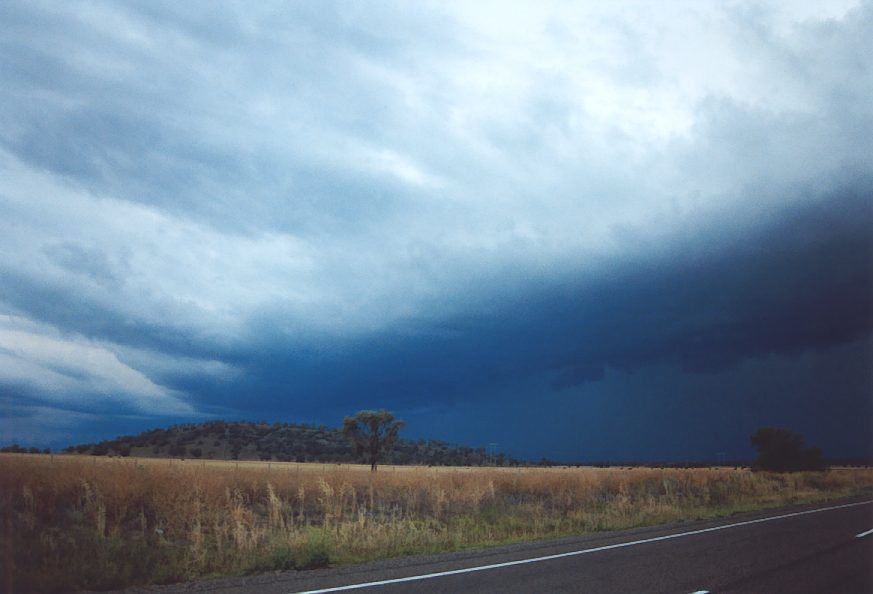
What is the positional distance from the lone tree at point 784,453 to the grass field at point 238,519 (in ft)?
205

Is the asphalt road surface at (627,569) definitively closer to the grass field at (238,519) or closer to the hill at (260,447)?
the grass field at (238,519)

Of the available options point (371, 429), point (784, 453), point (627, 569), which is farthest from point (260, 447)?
point (627, 569)

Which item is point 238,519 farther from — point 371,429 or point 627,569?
point 371,429

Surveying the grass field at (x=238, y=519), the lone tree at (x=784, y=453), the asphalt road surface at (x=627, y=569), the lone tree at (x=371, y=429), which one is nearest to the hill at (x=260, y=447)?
the lone tree at (x=371, y=429)

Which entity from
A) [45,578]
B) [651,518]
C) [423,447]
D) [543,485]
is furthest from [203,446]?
[45,578]

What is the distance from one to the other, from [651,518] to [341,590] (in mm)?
15702

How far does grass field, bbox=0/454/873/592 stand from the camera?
10289 mm

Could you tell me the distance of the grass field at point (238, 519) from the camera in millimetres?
10289

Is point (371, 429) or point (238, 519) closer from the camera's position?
point (238, 519)

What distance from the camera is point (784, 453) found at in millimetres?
79438

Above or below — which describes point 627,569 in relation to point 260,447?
below

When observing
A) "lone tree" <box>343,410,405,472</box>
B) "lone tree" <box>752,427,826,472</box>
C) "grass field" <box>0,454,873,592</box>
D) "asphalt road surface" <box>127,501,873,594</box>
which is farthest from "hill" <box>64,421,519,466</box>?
"asphalt road surface" <box>127,501,873,594</box>

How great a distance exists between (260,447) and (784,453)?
75014 millimetres

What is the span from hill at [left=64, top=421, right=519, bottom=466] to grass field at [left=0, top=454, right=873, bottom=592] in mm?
62781
